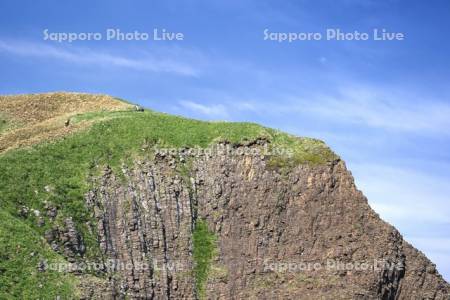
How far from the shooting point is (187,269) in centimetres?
5716

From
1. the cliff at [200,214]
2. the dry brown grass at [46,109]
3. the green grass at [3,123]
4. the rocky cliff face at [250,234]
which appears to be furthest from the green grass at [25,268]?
the green grass at [3,123]

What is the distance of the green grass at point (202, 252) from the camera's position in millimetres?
57031

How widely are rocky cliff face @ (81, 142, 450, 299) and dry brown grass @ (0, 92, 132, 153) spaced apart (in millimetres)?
12083

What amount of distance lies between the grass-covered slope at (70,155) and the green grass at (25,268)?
66 mm

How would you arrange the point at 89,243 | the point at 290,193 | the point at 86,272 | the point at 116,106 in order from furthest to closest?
the point at 116,106, the point at 290,193, the point at 89,243, the point at 86,272

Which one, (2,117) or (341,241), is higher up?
(2,117)

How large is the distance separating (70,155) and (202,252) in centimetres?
1454

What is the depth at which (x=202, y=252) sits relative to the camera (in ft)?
192

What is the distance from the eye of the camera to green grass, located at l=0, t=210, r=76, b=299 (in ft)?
146

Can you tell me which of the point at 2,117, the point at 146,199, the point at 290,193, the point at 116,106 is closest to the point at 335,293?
the point at 290,193

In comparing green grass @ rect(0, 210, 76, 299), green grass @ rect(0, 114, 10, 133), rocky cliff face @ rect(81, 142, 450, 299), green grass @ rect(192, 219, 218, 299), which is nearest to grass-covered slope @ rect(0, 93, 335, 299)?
green grass @ rect(0, 210, 76, 299)

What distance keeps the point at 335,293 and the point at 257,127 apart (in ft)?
60.7

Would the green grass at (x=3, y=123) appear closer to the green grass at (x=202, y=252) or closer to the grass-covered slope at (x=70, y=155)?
the grass-covered slope at (x=70, y=155)

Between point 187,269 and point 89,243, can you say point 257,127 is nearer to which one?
point 187,269
